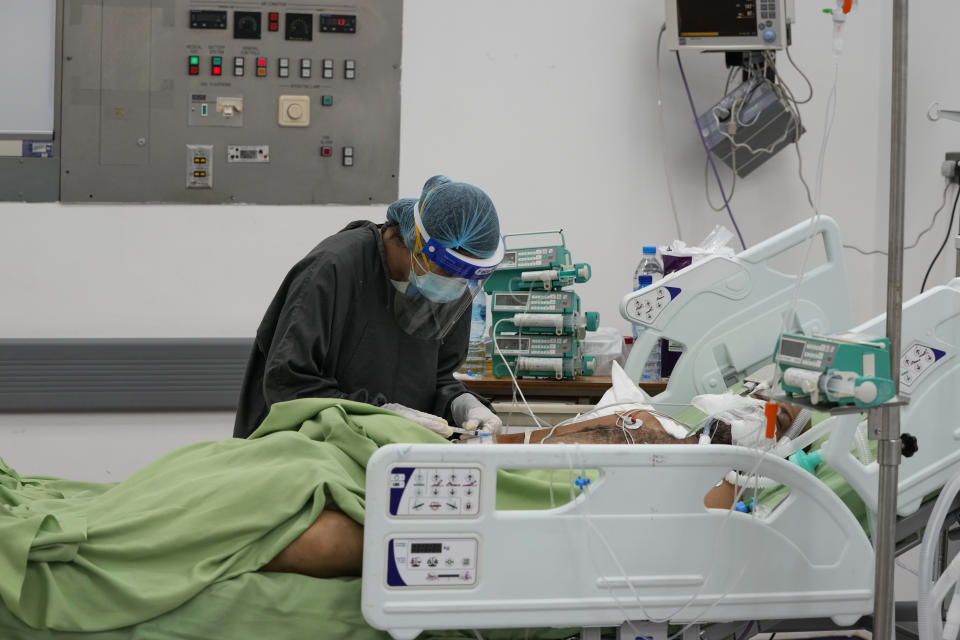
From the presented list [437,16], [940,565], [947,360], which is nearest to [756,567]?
[947,360]

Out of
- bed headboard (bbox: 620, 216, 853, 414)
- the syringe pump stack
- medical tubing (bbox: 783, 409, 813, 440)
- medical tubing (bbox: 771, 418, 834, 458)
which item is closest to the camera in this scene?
medical tubing (bbox: 771, 418, 834, 458)

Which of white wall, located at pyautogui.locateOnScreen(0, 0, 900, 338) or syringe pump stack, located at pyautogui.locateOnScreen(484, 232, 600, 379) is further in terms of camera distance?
white wall, located at pyautogui.locateOnScreen(0, 0, 900, 338)

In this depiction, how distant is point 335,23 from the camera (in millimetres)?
3803

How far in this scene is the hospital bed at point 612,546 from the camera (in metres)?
1.53

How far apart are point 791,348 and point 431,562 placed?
0.64 meters

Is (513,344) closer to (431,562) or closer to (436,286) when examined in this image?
(436,286)

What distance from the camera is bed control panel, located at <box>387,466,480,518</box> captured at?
1.53m

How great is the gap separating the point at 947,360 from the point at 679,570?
681 millimetres

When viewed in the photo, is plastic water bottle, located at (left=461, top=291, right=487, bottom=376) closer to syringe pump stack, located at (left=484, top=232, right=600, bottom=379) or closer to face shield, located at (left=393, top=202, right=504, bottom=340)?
syringe pump stack, located at (left=484, top=232, right=600, bottom=379)

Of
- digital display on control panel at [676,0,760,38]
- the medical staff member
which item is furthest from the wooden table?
digital display on control panel at [676,0,760,38]

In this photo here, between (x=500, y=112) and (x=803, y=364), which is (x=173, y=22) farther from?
(x=803, y=364)

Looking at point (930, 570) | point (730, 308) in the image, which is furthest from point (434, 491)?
point (730, 308)

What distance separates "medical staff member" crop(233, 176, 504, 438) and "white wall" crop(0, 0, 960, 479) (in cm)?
135

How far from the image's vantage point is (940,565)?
2422 mm
